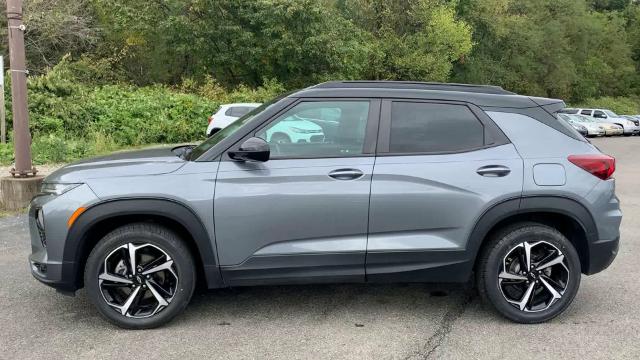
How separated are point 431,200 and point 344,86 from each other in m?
1.11

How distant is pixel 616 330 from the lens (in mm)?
4051

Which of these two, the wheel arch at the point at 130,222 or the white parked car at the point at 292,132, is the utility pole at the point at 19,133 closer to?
the wheel arch at the point at 130,222

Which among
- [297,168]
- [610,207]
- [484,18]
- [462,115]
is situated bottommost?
[610,207]

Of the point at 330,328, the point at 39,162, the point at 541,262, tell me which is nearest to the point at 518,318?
the point at 541,262

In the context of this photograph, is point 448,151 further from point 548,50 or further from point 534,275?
point 548,50

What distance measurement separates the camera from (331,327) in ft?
13.4

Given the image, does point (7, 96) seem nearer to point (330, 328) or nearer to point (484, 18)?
point (330, 328)

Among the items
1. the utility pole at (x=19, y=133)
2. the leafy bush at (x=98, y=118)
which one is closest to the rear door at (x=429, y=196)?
the utility pole at (x=19, y=133)

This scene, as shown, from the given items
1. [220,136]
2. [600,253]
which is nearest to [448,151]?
[600,253]

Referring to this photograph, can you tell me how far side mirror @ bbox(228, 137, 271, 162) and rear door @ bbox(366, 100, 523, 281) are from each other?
2.59ft

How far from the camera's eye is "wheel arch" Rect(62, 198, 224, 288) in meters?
3.82

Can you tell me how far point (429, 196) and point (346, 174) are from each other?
61 centimetres

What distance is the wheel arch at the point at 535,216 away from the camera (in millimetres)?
3994

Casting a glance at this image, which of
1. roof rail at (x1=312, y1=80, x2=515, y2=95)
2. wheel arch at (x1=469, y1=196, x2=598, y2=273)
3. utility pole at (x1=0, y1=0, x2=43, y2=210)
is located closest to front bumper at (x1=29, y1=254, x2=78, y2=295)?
roof rail at (x1=312, y1=80, x2=515, y2=95)
